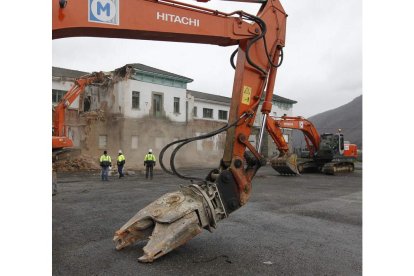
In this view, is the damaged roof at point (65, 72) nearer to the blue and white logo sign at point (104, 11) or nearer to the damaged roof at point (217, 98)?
the damaged roof at point (217, 98)

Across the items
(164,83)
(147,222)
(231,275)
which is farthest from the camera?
(164,83)

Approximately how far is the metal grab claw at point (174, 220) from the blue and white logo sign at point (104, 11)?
2.31 meters

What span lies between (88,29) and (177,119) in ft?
85.7

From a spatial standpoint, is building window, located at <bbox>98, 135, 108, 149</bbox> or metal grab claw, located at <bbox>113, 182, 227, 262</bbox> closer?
metal grab claw, located at <bbox>113, 182, 227, 262</bbox>

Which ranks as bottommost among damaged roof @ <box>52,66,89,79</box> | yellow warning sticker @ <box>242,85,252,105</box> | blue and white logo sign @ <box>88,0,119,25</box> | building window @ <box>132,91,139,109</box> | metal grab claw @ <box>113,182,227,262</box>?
metal grab claw @ <box>113,182,227,262</box>

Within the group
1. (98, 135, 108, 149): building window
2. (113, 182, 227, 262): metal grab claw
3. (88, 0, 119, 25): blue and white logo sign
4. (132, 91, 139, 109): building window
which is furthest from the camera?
(132, 91, 139, 109): building window

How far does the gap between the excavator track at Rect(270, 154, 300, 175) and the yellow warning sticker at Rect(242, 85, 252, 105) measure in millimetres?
13549

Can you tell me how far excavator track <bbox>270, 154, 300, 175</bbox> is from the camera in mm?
18016

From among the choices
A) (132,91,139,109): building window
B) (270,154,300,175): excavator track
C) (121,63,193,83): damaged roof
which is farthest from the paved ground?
(121,63,193,83): damaged roof

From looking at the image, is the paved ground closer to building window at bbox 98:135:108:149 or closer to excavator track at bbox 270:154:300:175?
excavator track at bbox 270:154:300:175

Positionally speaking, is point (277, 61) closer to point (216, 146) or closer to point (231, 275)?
point (231, 275)

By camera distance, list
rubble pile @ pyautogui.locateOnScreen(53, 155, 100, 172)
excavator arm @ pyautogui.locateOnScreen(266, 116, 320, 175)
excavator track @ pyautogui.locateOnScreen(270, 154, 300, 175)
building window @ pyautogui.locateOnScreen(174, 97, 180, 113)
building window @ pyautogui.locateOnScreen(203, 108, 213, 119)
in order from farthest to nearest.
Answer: building window @ pyautogui.locateOnScreen(203, 108, 213, 119)
building window @ pyautogui.locateOnScreen(174, 97, 180, 113)
rubble pile @ pyautogui.locateOnScreen(53, 155, 100, 172)
excavator track @ pyautogui.locateOnScreen(270, 154, 300, 175)
excavator arm @ pyautogui.locateOnScreen(266, 116, 320, 175)

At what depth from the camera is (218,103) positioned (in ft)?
114

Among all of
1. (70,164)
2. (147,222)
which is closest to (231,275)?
(147,222)
